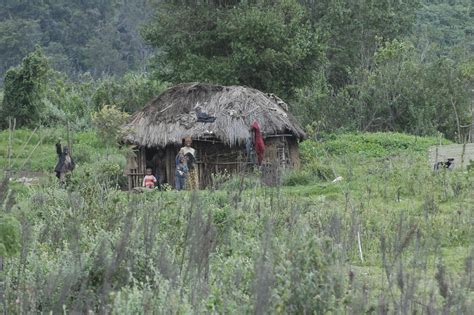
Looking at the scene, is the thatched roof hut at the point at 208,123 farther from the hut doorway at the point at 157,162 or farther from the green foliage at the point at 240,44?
the green foliage at the point at 240,44

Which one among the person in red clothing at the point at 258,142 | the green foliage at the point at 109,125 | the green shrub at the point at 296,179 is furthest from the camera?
the green foliage at the point at 109,125

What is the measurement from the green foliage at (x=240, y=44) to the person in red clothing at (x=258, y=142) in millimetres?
5148

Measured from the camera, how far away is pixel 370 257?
8.39m

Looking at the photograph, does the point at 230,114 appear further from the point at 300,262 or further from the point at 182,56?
the point at 300,262

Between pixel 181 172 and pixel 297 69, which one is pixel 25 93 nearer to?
pixel 297 69

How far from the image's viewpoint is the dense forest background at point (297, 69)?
25.2 meters

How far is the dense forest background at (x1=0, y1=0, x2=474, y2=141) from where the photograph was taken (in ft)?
82.8

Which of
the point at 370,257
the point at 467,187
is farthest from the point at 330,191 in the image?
the point at 370,257

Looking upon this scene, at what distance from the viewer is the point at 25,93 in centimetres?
2606

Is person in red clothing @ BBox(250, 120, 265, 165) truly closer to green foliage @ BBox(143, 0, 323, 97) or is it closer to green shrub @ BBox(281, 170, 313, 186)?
green shrub @ BBox(281, 170, 313, 186)

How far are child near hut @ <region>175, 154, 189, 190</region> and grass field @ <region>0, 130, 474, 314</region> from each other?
7.41ft

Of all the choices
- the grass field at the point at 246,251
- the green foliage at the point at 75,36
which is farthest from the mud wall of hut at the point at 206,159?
the green foliage at the point at 75,36

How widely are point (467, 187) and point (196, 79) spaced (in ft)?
42.4

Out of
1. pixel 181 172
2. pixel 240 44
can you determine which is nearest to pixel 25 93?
pixel 240 44
